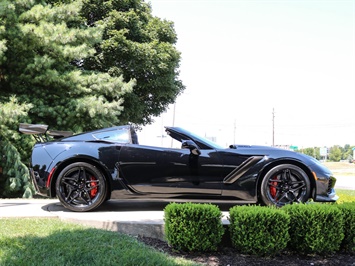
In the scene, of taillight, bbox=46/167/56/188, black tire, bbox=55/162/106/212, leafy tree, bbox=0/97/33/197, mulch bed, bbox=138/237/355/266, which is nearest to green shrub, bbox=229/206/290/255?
mulch bed, bbox=138/237/355/266

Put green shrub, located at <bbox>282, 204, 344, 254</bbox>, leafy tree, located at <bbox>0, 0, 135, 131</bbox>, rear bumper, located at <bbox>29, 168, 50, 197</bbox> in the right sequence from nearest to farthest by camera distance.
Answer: green shrub, located at <bbox>282, 204, 344, 254</bbox> < rear bumper, located at <bbox>29, 168, 50, 197</bbox> < leafy tree, located at <bbox>0, 0, 135, 131</bbox>

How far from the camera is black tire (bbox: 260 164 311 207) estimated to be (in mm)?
4910

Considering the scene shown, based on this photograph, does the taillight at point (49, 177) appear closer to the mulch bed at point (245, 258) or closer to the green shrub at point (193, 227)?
the mulch bed at point (245, 258)

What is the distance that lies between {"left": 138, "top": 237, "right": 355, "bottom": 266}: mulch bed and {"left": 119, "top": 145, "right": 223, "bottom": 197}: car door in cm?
89

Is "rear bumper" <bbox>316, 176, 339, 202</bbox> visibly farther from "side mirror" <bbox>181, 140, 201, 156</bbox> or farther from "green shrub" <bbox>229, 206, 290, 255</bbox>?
"side mirror" <bbox>181, 140, 201, 156</bbox>

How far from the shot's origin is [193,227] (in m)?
3.86

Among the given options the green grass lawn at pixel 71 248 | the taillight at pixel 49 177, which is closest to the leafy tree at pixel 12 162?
the taillight at pixel 49 177

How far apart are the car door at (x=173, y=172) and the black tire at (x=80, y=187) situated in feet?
1.35

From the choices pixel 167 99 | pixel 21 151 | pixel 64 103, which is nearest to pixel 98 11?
pixel 167 99

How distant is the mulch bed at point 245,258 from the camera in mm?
3814

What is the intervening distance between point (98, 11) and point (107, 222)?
16.0m

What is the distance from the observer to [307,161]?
4.99m

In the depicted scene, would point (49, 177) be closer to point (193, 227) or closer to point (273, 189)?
point (193, 227)

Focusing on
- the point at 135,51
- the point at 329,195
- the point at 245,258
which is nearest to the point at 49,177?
the point at 245,258
